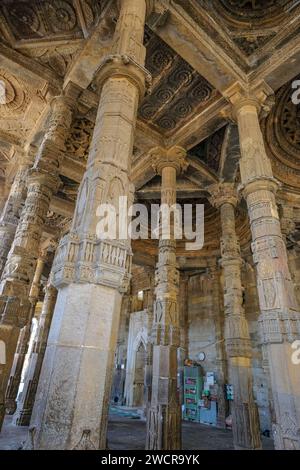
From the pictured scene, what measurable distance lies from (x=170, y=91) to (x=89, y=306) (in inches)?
294

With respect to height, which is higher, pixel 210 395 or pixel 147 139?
pixel 147 139

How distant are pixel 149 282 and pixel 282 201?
1078 cm

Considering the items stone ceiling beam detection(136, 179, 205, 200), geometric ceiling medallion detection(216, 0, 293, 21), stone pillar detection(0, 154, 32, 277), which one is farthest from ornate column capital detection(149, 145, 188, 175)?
stone pillar detection(0, 154, 32, 277)

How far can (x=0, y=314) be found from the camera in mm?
5258

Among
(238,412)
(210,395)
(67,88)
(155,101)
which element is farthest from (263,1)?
(210,395)

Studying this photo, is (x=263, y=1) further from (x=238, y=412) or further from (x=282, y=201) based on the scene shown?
(x=238, y=412)

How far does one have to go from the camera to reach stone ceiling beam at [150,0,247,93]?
621 cm

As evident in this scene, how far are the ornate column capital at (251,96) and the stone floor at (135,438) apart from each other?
358 inches

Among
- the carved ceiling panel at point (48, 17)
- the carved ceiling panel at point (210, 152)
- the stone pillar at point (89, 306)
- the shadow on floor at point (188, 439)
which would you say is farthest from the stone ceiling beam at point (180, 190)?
the shadow on floor at point (188, 439)

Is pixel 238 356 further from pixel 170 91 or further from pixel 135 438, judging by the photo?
pixel 170 91

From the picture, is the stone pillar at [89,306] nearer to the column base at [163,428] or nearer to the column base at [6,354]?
the column base at [6,354]

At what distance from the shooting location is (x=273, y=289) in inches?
192

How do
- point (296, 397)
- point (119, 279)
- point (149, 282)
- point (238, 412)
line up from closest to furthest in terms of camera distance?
point (119, 279) → point (296, 397) → point (238, 412) → point (149, 282)

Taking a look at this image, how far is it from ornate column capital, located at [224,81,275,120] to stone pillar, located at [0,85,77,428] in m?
4.25
